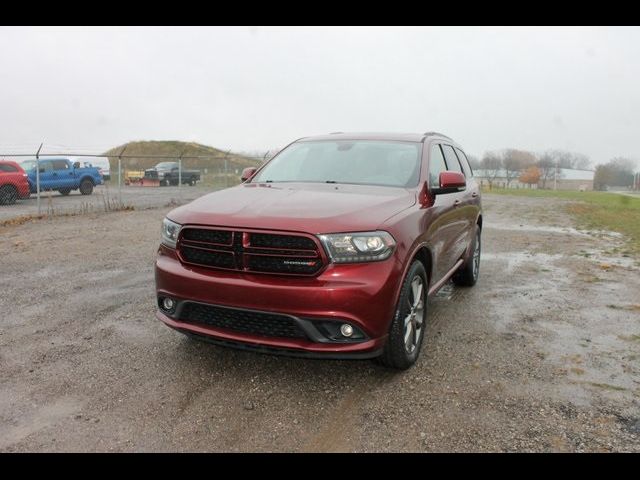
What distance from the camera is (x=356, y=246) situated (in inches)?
125

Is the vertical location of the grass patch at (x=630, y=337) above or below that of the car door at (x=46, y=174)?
below

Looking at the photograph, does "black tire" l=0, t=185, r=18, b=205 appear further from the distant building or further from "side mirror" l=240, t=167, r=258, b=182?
the distant building

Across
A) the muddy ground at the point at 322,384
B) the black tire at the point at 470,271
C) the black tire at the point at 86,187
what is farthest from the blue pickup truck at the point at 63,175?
the black tire at the point at 470,271

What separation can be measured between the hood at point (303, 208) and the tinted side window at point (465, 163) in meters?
2.46

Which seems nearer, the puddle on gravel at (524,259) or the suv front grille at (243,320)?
the suv front grille at (243,320)

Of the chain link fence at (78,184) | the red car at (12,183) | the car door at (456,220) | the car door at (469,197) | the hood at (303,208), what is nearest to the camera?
the hood at (303,208)

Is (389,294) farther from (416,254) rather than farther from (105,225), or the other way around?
(105,225)

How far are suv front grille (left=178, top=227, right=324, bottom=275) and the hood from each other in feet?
0.22

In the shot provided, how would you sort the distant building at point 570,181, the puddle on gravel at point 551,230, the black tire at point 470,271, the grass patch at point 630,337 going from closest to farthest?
the grass patch at point 630,337
the black tire at point 470,271
the puddle on gravel at point 551,230
the distant building at point 570,181

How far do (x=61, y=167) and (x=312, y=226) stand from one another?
836 inches

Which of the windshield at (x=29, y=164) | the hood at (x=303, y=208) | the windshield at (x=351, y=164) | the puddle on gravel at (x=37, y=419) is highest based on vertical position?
the windshield at (x=29, y=164)

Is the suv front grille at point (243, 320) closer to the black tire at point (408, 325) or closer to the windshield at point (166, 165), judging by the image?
the black tire at point (408, 325)

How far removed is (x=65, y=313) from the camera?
502 centimetres

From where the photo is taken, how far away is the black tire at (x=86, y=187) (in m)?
21.9
